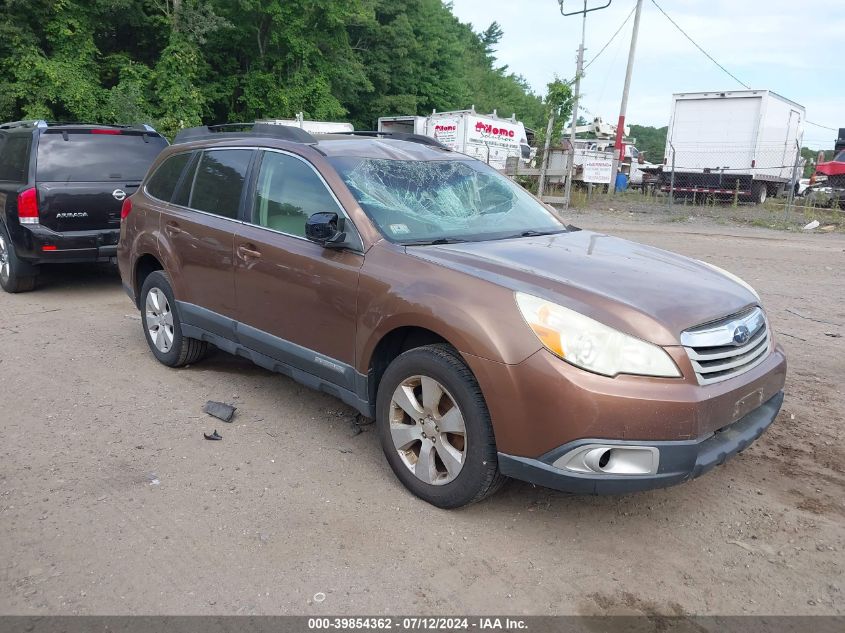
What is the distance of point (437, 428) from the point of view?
Result: 10.7ft

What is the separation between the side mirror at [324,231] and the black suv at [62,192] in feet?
16.3

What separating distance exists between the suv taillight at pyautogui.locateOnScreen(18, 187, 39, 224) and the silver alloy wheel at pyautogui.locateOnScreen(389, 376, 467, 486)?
19.3 ft

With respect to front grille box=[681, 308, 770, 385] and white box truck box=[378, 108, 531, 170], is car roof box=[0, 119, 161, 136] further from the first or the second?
white box truck box=[378, 108, 531, 170]

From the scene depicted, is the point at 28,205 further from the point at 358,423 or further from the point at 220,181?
the point at 358,423

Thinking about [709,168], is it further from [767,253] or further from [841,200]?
[767,253]

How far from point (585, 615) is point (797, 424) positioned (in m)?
2.55

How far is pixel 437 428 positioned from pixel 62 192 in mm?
6186

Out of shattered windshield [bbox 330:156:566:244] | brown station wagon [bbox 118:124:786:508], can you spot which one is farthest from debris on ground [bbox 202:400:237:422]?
shattered windshield [bbox 330:156:566:244]

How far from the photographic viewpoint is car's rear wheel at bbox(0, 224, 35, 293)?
785cm

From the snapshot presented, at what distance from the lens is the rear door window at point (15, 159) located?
25.2ft

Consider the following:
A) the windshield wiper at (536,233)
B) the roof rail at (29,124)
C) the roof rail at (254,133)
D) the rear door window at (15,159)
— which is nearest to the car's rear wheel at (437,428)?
the windshield wiper at (536,233)

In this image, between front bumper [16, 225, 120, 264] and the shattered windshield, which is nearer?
the shattered windshield

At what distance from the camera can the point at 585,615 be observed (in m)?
2.65

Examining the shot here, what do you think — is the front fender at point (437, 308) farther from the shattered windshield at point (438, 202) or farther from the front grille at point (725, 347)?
the front grille at point (725, 347)
